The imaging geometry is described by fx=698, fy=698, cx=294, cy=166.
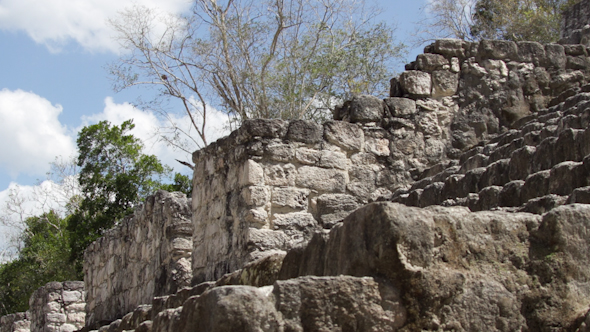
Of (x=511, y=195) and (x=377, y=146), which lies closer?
(x=511, y=195)

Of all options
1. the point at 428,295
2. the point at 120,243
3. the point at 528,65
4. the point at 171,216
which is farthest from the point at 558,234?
the point at 120,243

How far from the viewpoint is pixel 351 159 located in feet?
17.8

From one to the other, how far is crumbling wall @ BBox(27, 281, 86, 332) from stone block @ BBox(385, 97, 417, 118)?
686 cm

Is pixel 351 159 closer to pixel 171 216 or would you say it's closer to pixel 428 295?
pixel 171 216

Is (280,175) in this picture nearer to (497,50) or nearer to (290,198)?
(290,198)

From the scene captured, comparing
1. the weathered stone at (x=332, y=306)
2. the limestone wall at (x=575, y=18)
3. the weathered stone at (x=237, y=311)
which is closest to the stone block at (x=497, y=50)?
the limestone wall at (x=575, y=18)

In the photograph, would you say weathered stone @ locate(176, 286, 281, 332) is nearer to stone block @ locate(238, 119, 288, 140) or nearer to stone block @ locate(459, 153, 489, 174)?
stone block @ locate(459, 153, 489, 174)

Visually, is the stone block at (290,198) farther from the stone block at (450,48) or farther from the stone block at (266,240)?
the stone block at (450,48)

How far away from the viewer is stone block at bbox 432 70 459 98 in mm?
5910

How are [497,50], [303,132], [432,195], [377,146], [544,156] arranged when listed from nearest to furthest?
[544,156] → [432,195] → [303,132] → [377,146] → [497,50]

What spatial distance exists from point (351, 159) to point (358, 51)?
1025cm

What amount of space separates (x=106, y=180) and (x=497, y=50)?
1184cm

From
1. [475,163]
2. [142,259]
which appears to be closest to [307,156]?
[475,163]

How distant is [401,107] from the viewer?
5.72m
